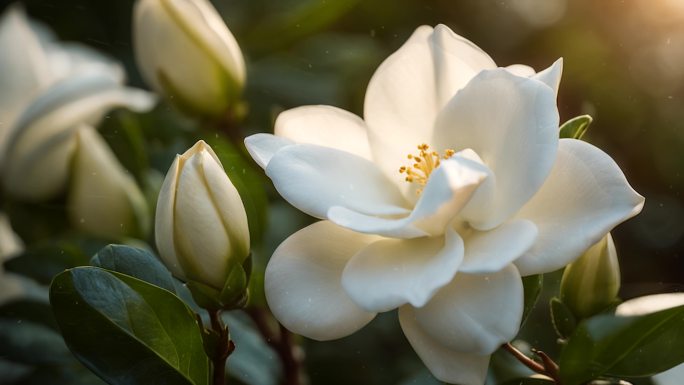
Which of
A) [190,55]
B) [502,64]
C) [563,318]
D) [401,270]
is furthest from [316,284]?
[502,64]

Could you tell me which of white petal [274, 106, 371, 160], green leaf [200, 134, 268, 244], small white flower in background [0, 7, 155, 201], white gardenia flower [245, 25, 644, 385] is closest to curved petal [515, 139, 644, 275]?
white gardenia flower [245, 25, 644, 385]

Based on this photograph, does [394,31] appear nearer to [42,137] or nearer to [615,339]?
[42,137]

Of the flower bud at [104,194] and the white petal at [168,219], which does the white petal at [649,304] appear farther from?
the flower bud at [104,194]

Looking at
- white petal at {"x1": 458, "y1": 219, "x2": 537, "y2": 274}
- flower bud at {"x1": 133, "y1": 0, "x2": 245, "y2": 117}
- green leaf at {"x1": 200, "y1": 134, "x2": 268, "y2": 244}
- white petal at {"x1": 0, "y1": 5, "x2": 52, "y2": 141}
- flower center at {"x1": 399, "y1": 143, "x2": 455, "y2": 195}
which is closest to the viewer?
white petal at {"x1": 458, "y1": 219, "x2": 537, "y2": 274}

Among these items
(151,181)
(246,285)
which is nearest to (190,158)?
(246,285)

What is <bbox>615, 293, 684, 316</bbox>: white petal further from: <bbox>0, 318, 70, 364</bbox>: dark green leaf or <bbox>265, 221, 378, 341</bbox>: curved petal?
<bbox>0, 318, 70, 364</bbox>: dark green leaf

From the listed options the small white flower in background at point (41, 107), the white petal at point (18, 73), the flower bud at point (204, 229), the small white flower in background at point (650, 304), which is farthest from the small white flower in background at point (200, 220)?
the white petal at point (18, 73)

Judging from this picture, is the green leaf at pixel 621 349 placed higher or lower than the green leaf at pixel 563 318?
higher
